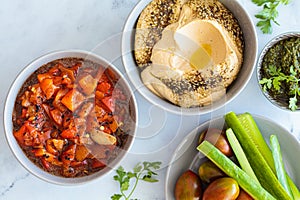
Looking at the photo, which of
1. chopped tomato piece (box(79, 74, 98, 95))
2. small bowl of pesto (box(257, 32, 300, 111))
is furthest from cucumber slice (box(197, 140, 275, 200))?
chopped tomato piece (box(79, 74, 98, 95))

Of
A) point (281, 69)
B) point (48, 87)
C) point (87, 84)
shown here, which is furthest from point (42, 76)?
point (281, 69)

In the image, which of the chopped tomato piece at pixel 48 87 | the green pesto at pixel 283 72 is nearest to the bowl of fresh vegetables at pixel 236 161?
the green pesto at pixel 283 72

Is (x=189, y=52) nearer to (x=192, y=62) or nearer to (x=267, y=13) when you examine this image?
(x=192, y=62)

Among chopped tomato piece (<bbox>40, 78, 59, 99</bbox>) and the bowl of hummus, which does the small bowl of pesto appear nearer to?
the bowl of hummus

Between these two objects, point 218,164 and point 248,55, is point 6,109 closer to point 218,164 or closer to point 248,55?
point 218,164

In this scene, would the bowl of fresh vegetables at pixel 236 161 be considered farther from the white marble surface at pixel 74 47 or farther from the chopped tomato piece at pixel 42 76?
the chopped tomato piece at pixel 42 76
